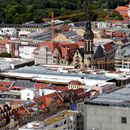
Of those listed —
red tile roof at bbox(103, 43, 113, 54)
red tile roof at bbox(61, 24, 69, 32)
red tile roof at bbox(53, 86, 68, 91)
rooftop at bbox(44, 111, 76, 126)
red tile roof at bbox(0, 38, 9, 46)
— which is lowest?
rooftop at bbox(44, 111, 76, 126)

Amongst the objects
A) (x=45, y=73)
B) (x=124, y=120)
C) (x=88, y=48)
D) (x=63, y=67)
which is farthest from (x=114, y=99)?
(x=88, y=48)

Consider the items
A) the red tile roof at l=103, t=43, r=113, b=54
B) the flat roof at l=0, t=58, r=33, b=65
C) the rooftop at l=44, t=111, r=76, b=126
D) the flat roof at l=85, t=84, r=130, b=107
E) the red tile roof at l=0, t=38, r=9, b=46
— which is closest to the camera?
the flat roof at l=85, t=84, r=130, b=107

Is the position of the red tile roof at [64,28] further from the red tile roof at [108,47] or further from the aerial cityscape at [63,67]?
the red tile roof at [108,47]

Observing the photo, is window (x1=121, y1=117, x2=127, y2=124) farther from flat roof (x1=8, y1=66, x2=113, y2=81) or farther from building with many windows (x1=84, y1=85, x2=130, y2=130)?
flat roof (x1=8, y1=66, x2=113, y2=81)

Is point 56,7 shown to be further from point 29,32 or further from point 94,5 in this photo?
point 29,32

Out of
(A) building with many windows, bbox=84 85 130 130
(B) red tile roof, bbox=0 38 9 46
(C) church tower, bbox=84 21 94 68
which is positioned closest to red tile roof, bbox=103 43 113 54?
(C) church tower, bbox=84 21 94 68

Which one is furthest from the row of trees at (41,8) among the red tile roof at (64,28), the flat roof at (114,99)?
the flat roof at (114,99)
